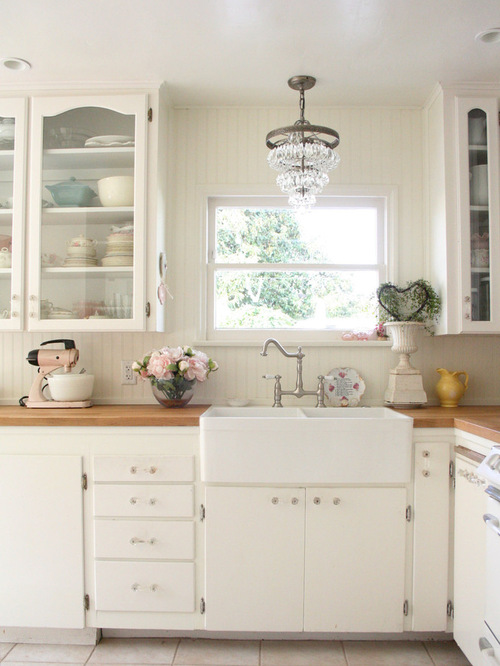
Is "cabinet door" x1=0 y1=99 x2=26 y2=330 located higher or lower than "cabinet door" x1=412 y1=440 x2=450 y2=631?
higher

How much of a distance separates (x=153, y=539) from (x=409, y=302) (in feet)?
5.28

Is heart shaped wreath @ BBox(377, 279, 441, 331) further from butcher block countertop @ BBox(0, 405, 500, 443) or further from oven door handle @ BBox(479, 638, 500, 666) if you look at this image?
oven door handle @ BBox(479, 638, 500, 666)

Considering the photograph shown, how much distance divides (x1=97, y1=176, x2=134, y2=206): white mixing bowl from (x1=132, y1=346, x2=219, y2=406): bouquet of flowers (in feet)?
2.28

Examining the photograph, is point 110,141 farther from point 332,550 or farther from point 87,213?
point 332,550

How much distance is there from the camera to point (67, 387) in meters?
2.42

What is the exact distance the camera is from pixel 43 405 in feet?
7.91

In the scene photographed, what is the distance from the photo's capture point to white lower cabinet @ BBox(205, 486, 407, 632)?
205 centimetres

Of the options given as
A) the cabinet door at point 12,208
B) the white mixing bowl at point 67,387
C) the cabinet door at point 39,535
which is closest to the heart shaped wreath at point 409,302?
the white mixing bowl at point 67,387

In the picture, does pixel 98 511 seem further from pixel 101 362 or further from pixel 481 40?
pixel 481 40

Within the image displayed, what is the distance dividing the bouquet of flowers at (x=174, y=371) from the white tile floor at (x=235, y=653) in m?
0.99

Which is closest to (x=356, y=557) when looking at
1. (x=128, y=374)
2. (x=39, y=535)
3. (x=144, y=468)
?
(x=144, y=468)

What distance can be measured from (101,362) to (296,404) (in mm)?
987

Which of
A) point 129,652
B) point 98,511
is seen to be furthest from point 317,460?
point 129,652

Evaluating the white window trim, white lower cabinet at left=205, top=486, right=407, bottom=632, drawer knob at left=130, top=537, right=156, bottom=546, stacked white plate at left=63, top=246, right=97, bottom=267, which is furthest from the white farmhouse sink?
stacked white plate at left=63, top=246, right=97, bottom=267
